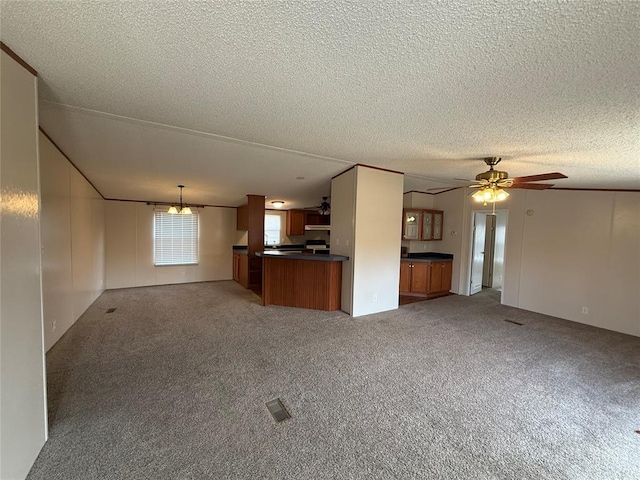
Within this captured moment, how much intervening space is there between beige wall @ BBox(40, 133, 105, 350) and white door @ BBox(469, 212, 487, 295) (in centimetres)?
755

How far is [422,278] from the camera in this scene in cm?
591

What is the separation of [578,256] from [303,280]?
16.4 feet

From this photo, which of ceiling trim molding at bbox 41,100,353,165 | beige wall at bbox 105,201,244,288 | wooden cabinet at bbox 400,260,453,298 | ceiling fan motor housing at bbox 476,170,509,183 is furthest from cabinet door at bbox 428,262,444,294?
beige wall at bbox 105,201,244,288

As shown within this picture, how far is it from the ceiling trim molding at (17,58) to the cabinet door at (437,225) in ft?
22.7

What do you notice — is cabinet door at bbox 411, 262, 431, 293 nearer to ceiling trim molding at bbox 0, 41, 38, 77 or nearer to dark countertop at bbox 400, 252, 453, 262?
dark countertop at bbox 400, 252, 453, 262

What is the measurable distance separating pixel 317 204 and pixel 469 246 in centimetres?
444

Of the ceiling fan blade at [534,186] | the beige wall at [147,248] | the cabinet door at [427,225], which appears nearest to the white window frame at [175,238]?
the beige wall at [147,248]

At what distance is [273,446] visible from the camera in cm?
167

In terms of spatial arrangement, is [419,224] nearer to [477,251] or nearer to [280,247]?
[477,251]

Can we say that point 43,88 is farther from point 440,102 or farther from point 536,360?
point 536,360

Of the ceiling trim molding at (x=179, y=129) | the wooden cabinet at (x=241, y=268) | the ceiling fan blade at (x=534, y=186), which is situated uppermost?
the ceiling trim molding at (x=179, y=129)

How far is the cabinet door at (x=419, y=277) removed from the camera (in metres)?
5.88

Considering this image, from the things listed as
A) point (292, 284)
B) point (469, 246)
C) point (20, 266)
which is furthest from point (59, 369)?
point (469, 246)

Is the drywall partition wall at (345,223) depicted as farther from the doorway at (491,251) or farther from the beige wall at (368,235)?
the doorway at (491,251)
